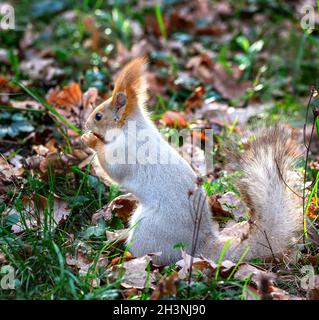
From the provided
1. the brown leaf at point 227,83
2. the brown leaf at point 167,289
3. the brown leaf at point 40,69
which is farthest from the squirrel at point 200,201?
the brown leaf at point 40,69

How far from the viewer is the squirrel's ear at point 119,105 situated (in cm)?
242

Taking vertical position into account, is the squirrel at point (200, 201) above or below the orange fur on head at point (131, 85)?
below

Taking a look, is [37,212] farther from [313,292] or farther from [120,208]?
[313,292]

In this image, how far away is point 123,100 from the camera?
95.7 inches

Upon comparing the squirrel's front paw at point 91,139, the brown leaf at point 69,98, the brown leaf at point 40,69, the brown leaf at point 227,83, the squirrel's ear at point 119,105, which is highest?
the brown leaf at point 40,69

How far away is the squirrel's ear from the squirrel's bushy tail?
1.66ft

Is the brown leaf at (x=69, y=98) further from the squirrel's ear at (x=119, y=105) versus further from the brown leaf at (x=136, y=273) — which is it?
the brown leaf at (x=136, y=273)

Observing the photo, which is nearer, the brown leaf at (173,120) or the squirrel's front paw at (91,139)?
the squirrel's front paw at (91,139)

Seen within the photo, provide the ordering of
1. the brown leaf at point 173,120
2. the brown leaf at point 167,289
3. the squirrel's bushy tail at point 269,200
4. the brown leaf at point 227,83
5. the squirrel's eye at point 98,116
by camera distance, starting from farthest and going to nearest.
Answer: the brown leaf at point 227,83 < the brown leaf at point 173,120 < the squirrel's eye at point 98,116 < the squirrel's bushy tail at point 269,200 < the brown leaf at point 167,289

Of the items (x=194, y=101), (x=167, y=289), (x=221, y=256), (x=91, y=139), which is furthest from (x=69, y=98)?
(x=167, y=289)

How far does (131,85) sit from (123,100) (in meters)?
0.07

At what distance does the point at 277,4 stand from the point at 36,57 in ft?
7.47

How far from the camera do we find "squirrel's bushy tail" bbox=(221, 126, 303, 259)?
2295 mm
